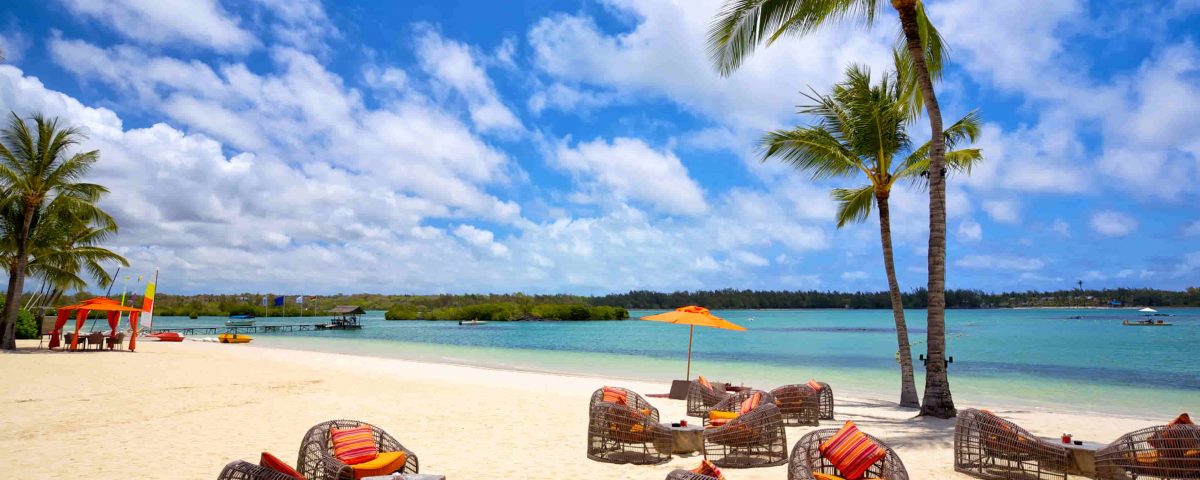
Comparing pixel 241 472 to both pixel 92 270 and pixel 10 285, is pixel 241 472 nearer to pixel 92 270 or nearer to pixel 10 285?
pixel 10 285

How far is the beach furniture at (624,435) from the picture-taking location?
22.1 feet

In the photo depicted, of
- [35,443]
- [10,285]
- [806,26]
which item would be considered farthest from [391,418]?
[10,285]

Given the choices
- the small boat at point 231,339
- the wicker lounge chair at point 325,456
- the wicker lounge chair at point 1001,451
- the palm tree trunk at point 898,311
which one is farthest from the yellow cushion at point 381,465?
the small boat at point 231,339

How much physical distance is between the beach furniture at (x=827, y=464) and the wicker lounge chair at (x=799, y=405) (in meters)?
4.11

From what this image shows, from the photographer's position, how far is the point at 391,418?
9.58 metres

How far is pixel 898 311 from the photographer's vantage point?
1157 centimetres

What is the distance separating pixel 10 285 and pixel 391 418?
1976 centimetres

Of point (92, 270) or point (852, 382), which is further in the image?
point (92, 270)

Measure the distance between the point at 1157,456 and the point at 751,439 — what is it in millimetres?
3299

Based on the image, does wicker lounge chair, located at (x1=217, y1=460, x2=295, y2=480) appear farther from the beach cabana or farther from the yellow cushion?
the beach cabana

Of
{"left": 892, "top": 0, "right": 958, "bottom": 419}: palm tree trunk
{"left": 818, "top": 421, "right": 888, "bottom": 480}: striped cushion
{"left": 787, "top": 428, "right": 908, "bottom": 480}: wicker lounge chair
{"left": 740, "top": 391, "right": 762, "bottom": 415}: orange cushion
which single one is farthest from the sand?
{"left": 818, "top": 421, "right": 888, "bottom": 480}: striped cushion

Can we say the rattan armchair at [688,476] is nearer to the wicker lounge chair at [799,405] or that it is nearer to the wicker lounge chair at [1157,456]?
the wicker lounge chair at [1157,456]

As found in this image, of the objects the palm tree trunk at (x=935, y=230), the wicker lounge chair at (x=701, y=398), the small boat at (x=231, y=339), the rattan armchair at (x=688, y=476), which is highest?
the palm tree trunk at (x=935, y=230)

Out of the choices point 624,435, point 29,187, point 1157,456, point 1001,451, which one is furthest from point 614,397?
point 29,187
